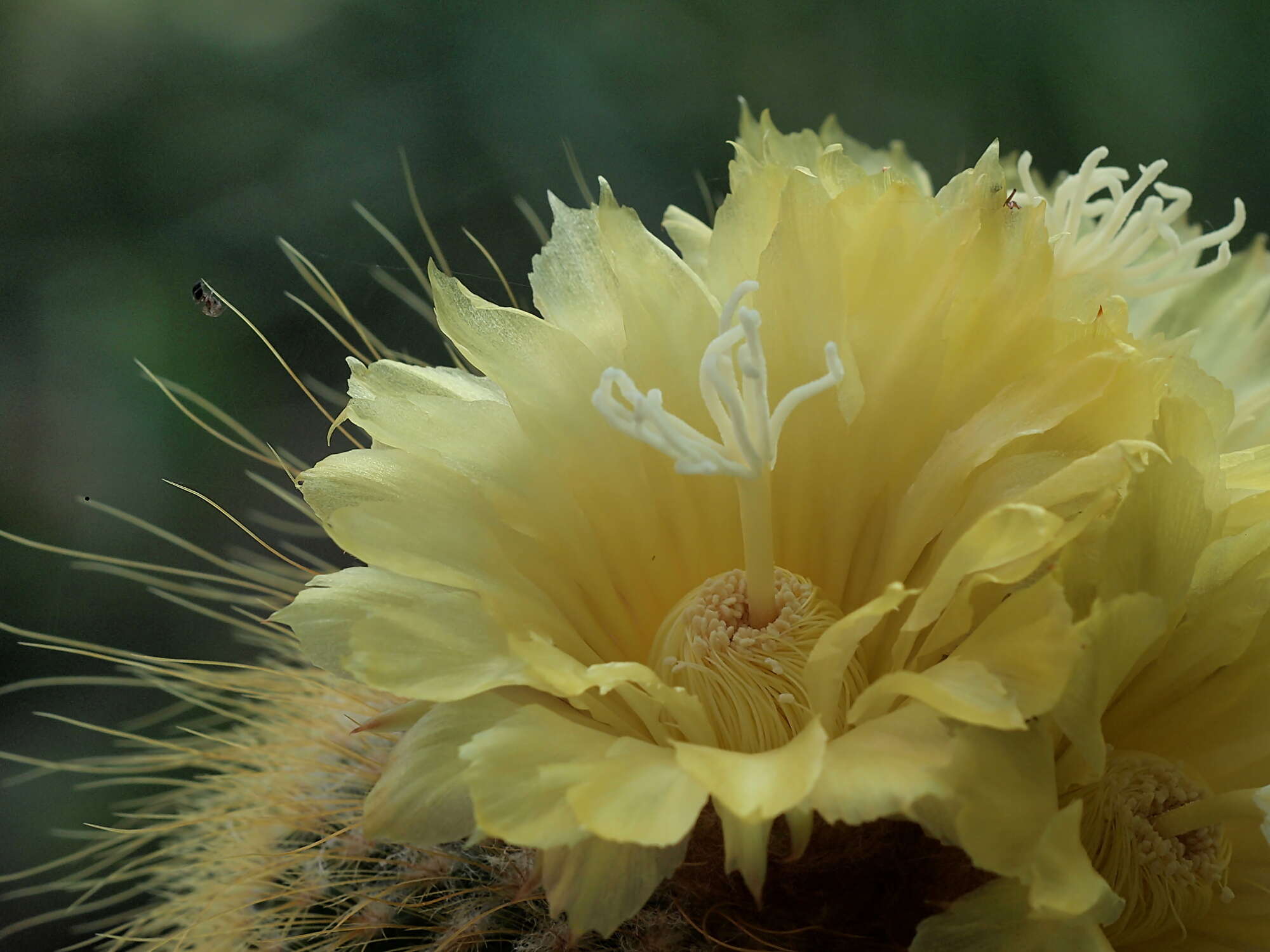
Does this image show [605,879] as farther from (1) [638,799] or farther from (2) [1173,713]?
(2) [1173,713]

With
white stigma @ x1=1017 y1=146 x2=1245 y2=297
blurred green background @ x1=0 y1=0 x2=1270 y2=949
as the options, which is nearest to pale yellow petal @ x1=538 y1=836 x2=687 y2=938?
white stigma @ x1=1017 y1=146 x2=1245 y2=297

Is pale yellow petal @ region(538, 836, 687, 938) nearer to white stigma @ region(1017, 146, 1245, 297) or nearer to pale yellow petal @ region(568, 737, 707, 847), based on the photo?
pale yellow petal @ region(568, 737, 707, 847)

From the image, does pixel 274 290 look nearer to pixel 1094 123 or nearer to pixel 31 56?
pixel 31 56

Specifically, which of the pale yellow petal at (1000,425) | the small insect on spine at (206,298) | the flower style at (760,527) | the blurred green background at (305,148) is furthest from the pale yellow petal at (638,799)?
the blurred green background at (305,148)

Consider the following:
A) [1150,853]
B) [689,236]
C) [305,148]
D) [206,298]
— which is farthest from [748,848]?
[305,148]

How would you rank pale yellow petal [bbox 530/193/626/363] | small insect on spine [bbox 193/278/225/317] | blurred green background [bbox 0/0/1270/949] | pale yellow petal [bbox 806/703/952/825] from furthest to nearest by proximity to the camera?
blurred green background [bbox 0/0/1270/949]
small insect on spine [bbox 193/278/225/317]
pale yellow petal [bbox 530/193/626/363]
pale yellow petal [bbox 806/703/952/825]

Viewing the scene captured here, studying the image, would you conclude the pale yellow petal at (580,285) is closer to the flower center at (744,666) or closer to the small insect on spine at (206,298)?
the flower center at (744,666)
